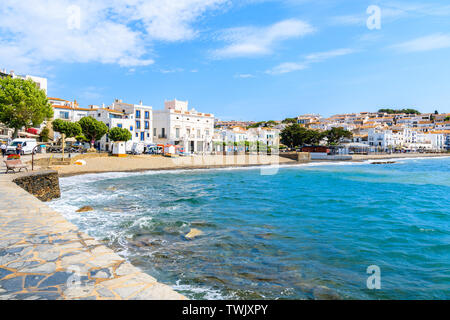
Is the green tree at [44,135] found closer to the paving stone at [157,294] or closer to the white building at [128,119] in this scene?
the white building at [128,119]

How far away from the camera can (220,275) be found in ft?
19.6

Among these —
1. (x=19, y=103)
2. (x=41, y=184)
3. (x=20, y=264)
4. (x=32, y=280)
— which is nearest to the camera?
(x=32, y=280)

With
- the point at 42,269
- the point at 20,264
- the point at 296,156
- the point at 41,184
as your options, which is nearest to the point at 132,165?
the point at 41,184

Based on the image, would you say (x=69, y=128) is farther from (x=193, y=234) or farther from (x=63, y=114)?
(x=193, y=234)

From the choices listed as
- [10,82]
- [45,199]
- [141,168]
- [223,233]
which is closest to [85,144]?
[10,82]

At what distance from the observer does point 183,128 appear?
58344 mm

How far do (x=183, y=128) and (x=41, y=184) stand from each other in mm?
45930

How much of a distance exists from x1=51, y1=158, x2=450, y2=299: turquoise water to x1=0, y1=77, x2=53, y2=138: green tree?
29273 mm

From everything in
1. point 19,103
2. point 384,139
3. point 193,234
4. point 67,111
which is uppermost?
point 67,111

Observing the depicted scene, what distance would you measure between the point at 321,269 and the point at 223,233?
3.56 metres

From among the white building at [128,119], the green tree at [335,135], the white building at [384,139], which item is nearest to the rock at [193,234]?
the white building at [128,119]

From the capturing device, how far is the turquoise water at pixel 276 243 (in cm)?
567

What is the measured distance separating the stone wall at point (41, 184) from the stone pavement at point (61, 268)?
23.5 feet

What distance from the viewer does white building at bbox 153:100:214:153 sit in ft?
186
